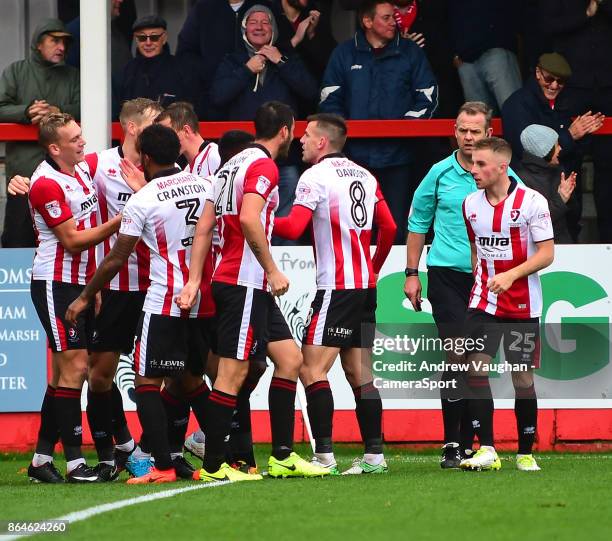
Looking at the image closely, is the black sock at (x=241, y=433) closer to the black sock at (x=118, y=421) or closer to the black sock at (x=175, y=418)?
the black sock at (x=175, y=418)

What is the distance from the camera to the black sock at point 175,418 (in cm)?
873

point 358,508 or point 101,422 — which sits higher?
point 101,422

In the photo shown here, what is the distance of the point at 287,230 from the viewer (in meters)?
8.41

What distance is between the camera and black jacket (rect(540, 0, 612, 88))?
1197cm

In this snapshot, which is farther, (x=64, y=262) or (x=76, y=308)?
(x=64, y=262)

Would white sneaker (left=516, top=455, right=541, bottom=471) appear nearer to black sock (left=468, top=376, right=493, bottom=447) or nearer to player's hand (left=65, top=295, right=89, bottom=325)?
black sock (left=468, top=376, right=493, bottom=447)

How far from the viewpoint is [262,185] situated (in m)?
7.95

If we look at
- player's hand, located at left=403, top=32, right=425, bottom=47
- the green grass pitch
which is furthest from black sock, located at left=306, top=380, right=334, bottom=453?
player's hand, located at left=403, top=32, right=425, bottom=47

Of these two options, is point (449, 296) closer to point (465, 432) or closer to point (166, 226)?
point (465, 432)

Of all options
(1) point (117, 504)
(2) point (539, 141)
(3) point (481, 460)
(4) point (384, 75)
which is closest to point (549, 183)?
(2) point (539, 141)

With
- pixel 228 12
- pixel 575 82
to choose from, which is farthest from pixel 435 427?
pixel 228 12

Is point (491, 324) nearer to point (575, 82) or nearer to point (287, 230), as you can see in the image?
point (287, 230)

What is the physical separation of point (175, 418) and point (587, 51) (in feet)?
17.0

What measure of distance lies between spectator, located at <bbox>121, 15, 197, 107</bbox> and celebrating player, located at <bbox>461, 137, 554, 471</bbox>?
4206mm
